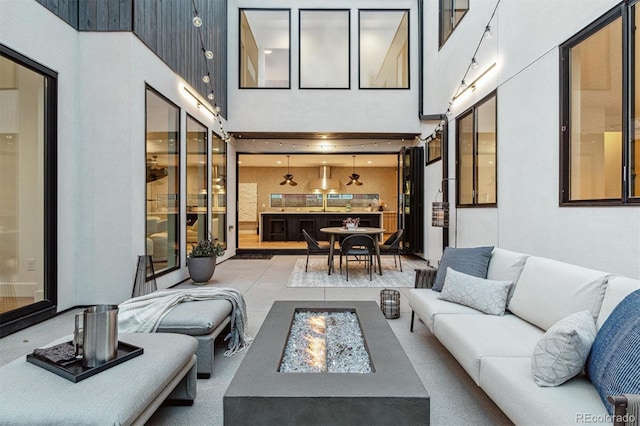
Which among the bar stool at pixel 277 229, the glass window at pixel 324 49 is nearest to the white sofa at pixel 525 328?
the glass window at pixel 324 49

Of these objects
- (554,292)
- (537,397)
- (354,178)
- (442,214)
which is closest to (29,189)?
(537,397)

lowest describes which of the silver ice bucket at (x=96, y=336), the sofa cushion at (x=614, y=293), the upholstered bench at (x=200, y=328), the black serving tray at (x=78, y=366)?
the upholstered bench at (x=200, y=328)

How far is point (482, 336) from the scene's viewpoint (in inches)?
83.3

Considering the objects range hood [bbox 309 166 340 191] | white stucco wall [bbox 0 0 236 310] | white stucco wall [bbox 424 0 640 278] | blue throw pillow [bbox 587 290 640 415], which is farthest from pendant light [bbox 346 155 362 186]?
blue throw pillow [bbox 587 290 640 415]

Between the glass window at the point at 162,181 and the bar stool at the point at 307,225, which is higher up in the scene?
the glass window at the point at 162,181

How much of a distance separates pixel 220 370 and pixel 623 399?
224 cm

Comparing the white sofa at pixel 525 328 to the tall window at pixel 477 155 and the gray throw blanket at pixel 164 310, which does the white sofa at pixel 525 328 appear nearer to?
the gray throw blanket at pixel 164 310

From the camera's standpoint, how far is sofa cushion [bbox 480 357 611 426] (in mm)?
1323

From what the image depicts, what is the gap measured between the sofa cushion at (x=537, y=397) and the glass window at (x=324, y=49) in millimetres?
7085

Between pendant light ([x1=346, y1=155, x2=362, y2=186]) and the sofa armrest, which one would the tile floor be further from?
pendant light ([x1=346, y1=155, x2=362, y2=186])

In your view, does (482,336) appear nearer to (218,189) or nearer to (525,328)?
(525,328)

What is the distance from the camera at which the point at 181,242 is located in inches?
211

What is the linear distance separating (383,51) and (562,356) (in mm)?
7763

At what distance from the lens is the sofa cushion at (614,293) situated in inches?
68.3
